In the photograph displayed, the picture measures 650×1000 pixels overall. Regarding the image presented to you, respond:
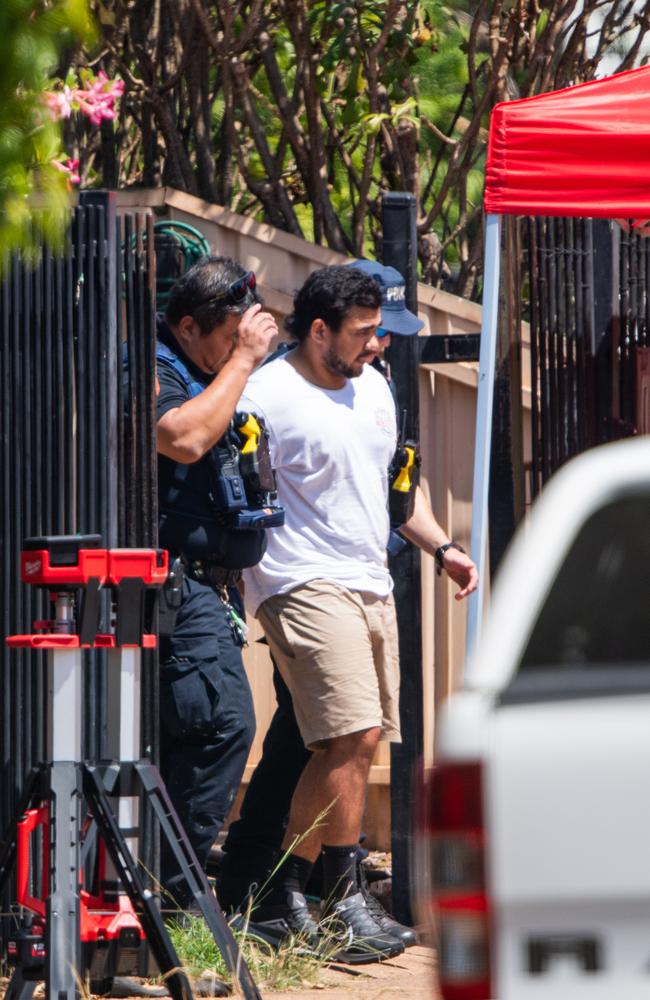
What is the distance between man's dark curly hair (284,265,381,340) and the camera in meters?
5.63

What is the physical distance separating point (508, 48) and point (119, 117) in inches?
99.3

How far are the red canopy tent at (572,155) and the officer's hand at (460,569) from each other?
401mm

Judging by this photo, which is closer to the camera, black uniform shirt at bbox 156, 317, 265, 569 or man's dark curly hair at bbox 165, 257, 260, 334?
black uniform shirt at bbox 156, 317, 265, 569

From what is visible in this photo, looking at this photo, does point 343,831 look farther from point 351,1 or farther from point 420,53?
point 420,53

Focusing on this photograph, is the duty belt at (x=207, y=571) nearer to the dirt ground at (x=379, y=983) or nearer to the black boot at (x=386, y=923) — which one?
the black boot at (x=386, y=923)

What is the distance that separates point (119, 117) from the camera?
10125mm

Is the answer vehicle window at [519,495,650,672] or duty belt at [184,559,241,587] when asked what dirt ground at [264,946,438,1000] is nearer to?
duty belt at [184,559,241,587]

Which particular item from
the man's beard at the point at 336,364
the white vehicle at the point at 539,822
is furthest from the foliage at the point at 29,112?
the man's beard at the point at 336,364

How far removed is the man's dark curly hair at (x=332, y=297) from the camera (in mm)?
5629

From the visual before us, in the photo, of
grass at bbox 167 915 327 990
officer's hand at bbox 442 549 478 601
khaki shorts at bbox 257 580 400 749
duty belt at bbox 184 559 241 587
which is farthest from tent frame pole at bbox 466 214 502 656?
grass at bbox 167 915 327 990

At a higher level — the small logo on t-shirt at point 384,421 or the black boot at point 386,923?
the small logo on t-shirt at point 384,421

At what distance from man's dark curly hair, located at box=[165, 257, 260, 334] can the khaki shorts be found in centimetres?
88

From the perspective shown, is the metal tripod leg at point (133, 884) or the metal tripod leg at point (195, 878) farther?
the metal tripod leg at point (195, 878)

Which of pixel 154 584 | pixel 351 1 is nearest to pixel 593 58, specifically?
A: pixel 351 1
